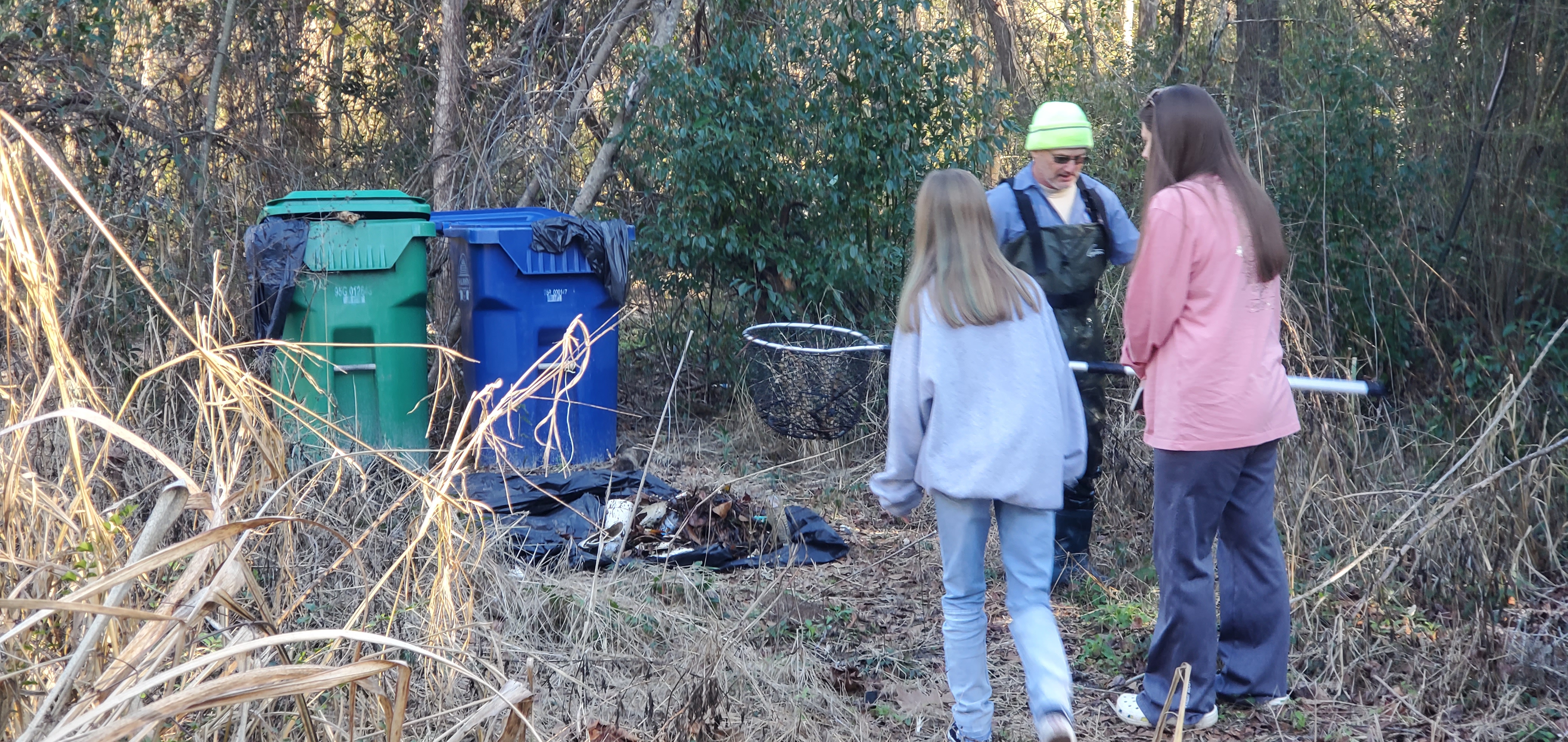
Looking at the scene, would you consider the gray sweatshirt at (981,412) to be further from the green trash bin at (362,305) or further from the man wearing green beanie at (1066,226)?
the green trash bin at (362,305)

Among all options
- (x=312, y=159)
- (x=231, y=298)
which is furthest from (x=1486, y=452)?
(x=312, y=159)

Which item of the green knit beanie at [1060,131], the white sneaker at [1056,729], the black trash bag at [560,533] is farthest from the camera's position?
the black trash bag at [560,533]

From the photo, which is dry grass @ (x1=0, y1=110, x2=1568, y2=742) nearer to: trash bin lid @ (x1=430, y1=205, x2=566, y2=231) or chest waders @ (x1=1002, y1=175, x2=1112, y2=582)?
chest waders @ (x1=1002, y1=175, x2=1112, y2=582)

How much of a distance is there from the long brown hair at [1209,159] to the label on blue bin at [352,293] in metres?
3.99

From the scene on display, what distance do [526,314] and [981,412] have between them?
11.9 ft

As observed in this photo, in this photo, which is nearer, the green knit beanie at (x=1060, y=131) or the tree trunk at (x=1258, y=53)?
the green knit beanie at (x=1060, y=131)

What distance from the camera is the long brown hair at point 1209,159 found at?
9.65 feet

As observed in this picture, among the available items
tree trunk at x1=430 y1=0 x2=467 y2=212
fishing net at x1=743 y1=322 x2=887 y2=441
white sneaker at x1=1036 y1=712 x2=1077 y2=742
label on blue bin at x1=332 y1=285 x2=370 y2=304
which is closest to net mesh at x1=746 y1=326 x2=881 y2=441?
fishing net at x1=743 y1=322 x2=887 y2=441

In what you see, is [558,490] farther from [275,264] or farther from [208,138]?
[208,138]

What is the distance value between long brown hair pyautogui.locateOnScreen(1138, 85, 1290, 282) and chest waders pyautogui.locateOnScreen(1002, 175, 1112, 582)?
0.91m

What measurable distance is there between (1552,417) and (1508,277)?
880 mm

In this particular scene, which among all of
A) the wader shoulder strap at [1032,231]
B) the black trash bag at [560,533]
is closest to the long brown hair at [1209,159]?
the wader shoulder strap at [1032,231]

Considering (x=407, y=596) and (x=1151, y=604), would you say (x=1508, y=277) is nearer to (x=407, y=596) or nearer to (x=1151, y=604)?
(x=1151, y=604)

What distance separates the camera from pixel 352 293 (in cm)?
575
